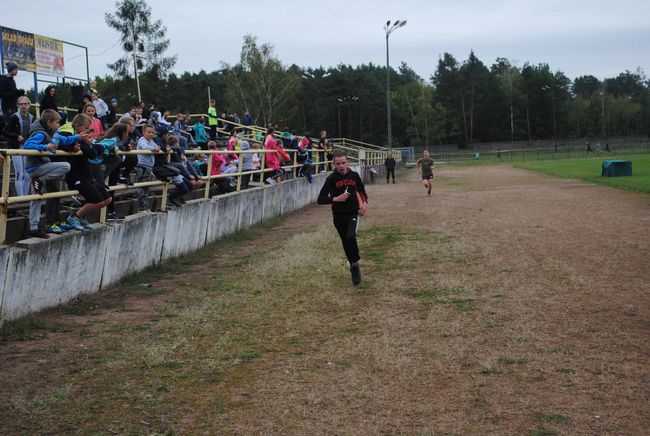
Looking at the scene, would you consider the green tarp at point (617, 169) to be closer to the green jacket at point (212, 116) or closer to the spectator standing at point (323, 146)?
the spectator standing at point (323, 146)

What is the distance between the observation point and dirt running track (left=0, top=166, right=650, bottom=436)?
16.2 ft

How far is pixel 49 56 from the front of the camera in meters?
21.0

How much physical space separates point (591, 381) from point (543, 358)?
643mm

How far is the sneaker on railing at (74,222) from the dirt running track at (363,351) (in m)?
0.97

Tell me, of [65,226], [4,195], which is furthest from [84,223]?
[4,195]

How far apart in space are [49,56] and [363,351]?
17.9 metres

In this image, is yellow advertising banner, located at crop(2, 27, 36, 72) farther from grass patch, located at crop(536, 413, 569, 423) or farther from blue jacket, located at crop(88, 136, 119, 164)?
grass patch, located at crop(536, 413, 569, 423)

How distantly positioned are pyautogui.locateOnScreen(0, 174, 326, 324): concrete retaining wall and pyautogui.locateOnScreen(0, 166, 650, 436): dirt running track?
32cm

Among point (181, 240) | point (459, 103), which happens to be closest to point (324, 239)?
point (181, 240)

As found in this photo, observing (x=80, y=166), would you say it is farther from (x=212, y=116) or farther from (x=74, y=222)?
(x=212, y=116)

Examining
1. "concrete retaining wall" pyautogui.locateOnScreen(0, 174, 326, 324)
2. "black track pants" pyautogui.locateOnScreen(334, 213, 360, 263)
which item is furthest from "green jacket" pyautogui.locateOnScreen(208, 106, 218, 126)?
"black track pants" pyautogui.locateOnScreen(334, 213, 360, 263)

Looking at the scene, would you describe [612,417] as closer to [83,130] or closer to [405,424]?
[405,424]

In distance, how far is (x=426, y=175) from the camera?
27719 mm

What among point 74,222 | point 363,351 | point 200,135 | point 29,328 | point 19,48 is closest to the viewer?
point 363,351
